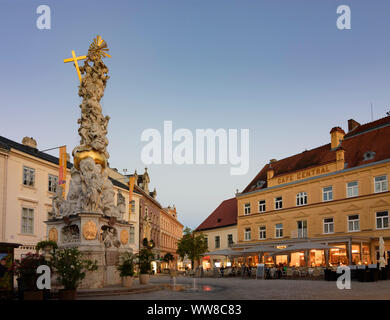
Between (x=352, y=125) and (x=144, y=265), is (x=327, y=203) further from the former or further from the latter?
(x=144, y=265)

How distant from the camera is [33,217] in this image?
33.0 metres

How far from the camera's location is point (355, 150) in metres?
39.8

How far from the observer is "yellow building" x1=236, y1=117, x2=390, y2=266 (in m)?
35.0

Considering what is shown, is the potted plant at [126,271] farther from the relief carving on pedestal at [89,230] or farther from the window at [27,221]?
the window at [27,221]

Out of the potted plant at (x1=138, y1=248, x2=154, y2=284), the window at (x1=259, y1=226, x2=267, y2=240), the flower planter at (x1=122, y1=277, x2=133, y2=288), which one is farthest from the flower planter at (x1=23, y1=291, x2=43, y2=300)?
the window at (x1=259, y1=226, x2=267, y2=240)

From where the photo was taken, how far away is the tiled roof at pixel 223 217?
56638mm

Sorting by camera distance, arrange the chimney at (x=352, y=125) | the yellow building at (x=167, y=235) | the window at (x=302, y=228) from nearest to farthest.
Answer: the window at (x=302, y=228) → the chimney at (x=352, y=125) → the yellow building at (x=167, y=235)

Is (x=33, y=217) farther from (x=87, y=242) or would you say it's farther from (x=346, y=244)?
(x=346, y=244)

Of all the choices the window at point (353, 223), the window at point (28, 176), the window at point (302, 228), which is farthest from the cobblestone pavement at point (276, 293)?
the window at point (302, 228)

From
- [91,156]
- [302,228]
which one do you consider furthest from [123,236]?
[302,228]

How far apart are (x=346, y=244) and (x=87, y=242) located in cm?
2495

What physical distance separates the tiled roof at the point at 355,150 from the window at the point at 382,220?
15.8ft

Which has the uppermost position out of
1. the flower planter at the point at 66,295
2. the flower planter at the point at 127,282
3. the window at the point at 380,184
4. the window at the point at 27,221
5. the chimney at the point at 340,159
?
the chimney at the point at 340,159
